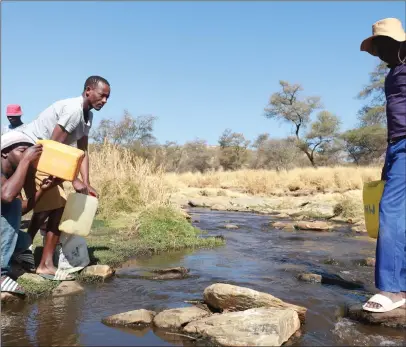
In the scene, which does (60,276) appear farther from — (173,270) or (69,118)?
(69,118)

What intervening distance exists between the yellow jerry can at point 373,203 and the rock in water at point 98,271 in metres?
2.16

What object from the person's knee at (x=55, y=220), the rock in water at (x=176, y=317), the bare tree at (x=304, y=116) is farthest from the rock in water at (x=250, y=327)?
the bare tree at (x=304, y=116)

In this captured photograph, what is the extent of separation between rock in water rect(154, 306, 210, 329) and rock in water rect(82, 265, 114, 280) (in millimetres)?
1232

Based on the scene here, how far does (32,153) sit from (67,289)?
1030 millimetres

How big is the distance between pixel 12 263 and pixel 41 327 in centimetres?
147

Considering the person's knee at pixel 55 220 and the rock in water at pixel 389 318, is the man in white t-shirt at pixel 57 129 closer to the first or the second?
the person's knee at pixel 55 220

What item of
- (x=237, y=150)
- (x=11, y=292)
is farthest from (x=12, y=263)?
(x=237, y=150)

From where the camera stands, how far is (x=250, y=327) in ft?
7.50

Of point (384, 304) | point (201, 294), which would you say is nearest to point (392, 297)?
point (384, 304)

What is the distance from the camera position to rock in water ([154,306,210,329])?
253 centimetres

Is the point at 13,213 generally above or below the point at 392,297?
above

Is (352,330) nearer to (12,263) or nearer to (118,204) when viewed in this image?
(12,263)

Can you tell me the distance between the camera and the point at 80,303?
300cm

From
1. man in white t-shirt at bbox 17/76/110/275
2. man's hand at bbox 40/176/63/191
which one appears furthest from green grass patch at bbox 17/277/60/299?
man's hand at bbox 40/176/63/191
